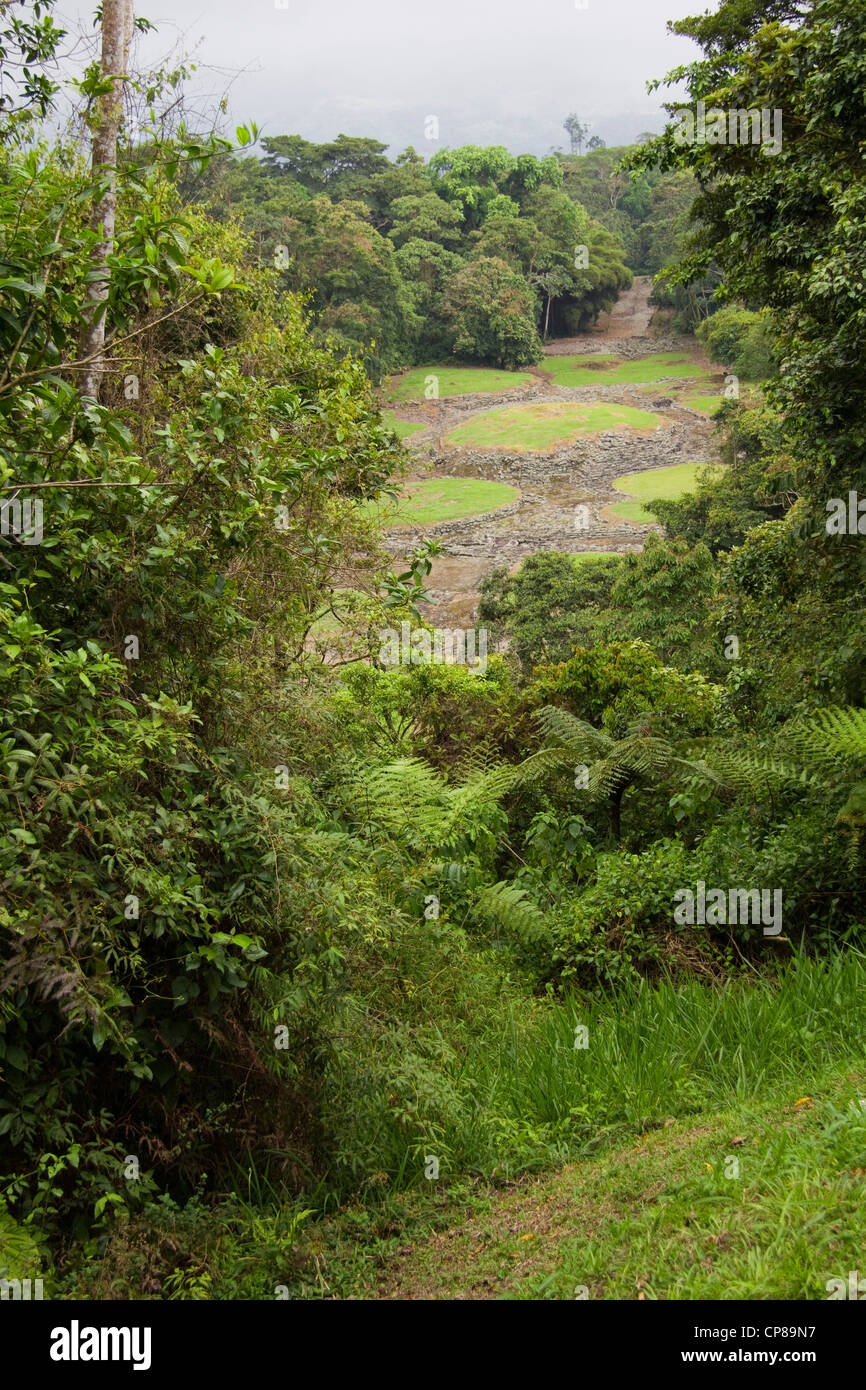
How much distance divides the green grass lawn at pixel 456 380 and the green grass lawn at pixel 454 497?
8323 millimetres

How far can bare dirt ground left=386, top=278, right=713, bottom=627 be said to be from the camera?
33812mm

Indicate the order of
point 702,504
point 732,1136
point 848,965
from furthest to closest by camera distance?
point 702,504
point 848,965
point 732,1136

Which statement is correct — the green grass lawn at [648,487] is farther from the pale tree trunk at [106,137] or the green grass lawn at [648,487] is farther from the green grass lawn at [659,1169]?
Result: the green grass lawn at [659,1169]

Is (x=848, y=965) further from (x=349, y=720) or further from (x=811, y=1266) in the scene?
(x=349, y=720)

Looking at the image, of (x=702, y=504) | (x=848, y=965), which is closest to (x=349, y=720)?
(x=848, y=965)

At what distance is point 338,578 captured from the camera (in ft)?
21.2

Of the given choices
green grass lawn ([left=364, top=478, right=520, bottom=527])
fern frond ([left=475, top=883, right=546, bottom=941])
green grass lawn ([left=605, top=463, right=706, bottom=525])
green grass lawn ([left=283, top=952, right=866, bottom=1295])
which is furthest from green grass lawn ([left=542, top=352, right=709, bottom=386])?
green grass lawn ([left=283, top=952, right=866, bottom=1295])

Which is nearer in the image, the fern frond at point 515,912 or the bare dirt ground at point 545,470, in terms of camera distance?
the fern frond at point 515,912

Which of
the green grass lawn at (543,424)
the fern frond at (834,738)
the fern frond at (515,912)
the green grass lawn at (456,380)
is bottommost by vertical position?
the fern frond at (515,912)

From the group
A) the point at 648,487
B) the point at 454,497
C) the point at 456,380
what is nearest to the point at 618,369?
the point at 456,380

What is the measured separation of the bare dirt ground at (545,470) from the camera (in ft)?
111

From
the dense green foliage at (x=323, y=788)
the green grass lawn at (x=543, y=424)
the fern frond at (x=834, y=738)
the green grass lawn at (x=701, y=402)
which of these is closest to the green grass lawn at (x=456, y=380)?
the green grass lawn at (x=543, y=424)

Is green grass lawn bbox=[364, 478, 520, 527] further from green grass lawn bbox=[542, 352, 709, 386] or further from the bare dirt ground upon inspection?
green grass lawn bbox=[542, 352, 709, 386]
